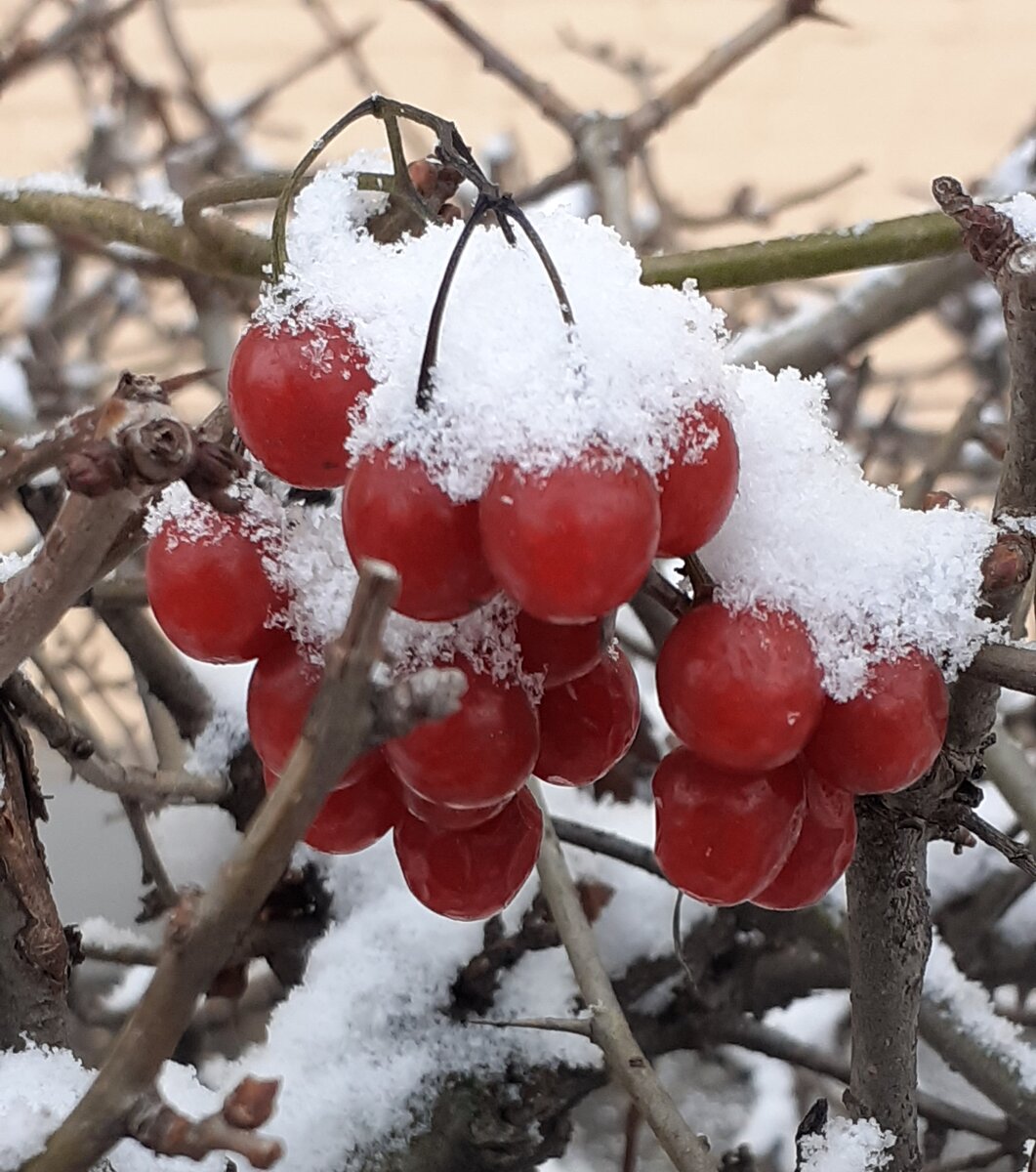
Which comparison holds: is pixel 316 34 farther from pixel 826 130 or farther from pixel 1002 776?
pixel 1002 776

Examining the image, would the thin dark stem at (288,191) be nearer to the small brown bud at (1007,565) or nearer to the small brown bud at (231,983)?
the small brown bud at (1007,565)

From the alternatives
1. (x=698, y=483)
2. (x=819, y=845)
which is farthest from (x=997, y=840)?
(x=698, y=483)

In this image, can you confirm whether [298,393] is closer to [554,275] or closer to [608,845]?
[554,275]

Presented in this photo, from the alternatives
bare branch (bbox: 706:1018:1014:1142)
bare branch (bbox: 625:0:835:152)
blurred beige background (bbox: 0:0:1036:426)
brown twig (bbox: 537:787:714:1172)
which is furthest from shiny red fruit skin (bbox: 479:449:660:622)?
blurred beige background (bbox: 0:0:1036:426)

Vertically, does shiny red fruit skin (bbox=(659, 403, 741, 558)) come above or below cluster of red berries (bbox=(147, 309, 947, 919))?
above

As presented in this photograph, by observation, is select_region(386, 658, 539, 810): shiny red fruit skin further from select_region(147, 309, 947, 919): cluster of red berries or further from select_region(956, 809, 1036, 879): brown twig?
select_region(956, 809, 1036, 879): brown twig

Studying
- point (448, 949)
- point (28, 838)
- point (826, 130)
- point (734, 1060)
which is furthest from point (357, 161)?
point (826, 130)

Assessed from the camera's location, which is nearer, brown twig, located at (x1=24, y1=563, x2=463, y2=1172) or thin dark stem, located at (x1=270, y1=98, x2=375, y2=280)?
brown twig, located at (x1=24, y1=563, x2=463, y2=1172)
